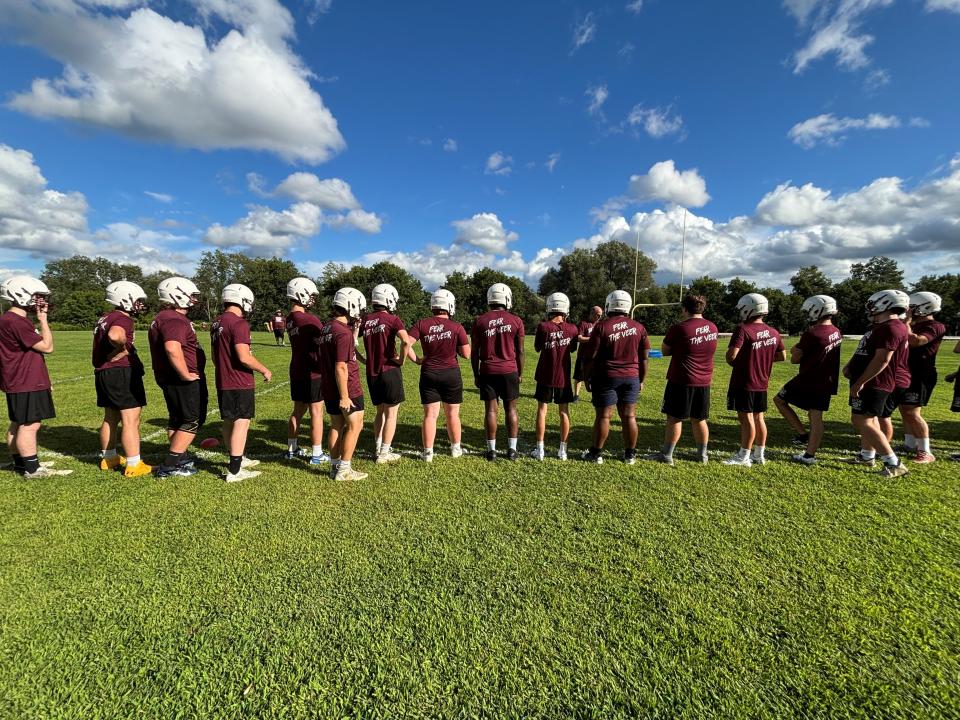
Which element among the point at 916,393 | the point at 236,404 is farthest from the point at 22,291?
the point at 916,393

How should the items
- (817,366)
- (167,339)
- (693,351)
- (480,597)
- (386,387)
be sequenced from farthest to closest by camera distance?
1. (817,366)
2. (386,387)
3. (693,351)
4. (167,339)
5. (480,597)

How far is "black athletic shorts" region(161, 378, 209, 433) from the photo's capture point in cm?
483

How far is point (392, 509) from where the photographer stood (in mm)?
4133

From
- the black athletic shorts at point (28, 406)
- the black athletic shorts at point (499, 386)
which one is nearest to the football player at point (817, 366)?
the black athletic shorts at point (499, 386)

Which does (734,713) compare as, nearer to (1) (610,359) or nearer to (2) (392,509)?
(2) (392,509)

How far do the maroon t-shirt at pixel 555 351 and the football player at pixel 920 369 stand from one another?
4.31 metres

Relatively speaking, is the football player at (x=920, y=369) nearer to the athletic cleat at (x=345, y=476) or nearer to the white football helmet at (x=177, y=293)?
the athletic cleat at (x=345, y=476)

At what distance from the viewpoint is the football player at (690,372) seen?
527 cm

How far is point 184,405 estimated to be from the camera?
4.85m

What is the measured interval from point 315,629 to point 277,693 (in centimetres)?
42

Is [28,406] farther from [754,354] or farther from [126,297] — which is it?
[754,354]

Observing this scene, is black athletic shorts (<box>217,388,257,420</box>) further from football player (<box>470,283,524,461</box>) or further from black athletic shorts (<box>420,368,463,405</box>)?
football player (<box>470,283,524,461</box>)

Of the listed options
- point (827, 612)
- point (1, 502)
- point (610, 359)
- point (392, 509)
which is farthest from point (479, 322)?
point (1, 502)

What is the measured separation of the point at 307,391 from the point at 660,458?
4812mm
